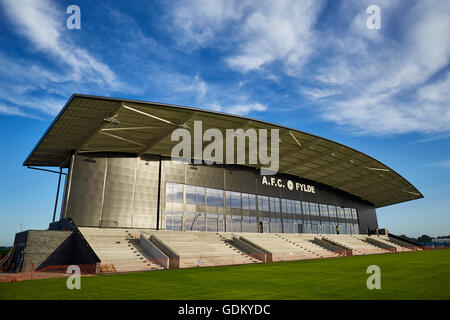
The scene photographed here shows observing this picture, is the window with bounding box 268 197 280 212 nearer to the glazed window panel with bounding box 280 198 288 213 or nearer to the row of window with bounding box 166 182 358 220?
the row of window with bounding box 166 182 358 220

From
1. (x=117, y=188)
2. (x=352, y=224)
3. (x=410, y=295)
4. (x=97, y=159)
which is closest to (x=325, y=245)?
(x=352, y=224)

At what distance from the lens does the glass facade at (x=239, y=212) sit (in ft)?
126

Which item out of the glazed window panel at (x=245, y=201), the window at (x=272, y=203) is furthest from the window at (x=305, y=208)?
the glazed window panel at (x=245, y=201)

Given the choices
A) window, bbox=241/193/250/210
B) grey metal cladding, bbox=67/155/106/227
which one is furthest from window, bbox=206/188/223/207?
grey metal cladding, bbox=67/155/106/227

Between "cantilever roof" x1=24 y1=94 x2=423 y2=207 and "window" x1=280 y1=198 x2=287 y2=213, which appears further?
"window" x1=280 y1=198 x2=287 y2=213

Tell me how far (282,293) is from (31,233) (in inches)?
952

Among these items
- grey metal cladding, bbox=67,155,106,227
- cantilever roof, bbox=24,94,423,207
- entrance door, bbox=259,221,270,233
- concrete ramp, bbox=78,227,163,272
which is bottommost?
concrete ramp, bbox=78,227,163,272

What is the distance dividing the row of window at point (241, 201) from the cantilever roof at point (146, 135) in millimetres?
5561

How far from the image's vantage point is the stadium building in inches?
1012

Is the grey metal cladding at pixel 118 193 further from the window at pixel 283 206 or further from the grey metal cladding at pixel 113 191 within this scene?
the window at pixel 283 206

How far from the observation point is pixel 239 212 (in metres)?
44.1

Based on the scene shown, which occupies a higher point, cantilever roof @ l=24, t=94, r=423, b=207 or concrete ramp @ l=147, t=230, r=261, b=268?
cantilever roof @ l=24, t=94, r=423, b=207

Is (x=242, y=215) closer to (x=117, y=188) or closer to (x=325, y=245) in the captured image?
(x=325, y=245)

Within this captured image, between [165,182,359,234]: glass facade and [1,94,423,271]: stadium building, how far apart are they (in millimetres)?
151
